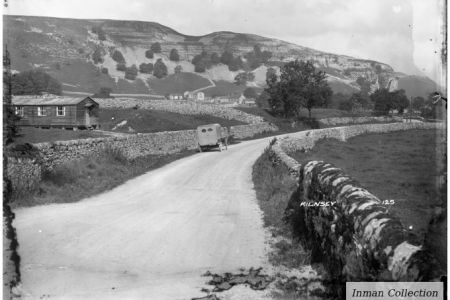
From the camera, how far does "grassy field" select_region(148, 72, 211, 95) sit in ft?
294

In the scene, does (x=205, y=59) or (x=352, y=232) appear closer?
(x=352, y=232)

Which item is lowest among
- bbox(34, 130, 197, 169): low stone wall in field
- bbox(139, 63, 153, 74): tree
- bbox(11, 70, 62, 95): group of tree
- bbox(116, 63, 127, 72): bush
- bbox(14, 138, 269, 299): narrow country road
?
bbox(14, 138, 269, 299): narrow country road

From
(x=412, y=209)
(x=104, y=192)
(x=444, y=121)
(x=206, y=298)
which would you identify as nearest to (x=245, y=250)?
(x=206, y=298)

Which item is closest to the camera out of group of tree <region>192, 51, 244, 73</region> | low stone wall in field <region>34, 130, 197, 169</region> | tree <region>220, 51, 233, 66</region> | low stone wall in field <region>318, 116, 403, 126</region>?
low stone wall in field <region>34, 130, 197, 169</region>

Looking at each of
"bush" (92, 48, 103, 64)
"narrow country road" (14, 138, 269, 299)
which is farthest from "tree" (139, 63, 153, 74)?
"narrow country road" (14, 138, 269, 299)

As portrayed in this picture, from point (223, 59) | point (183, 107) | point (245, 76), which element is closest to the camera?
point (223, 59)

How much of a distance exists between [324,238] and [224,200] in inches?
246

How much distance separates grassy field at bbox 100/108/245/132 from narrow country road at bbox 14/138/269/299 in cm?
3647

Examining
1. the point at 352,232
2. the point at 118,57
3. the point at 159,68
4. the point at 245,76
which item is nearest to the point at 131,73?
the point at 118,57

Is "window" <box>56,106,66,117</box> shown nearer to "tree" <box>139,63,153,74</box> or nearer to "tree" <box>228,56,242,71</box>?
"tree" <box>228,56,242,71</box>

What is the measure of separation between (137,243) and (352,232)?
14.0 ft

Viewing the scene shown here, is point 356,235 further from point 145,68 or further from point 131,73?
point 131,73

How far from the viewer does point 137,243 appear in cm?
829

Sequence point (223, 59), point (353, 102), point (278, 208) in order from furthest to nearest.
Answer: point (353, 102) < point (223, 59) < point (278, 208)
